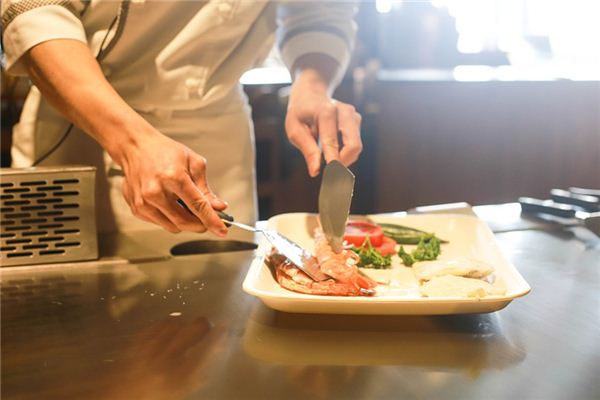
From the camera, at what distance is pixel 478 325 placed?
85cm

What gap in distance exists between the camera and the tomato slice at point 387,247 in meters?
1.17

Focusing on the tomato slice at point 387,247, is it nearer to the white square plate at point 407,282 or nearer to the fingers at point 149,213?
the white square plate at point 407,282

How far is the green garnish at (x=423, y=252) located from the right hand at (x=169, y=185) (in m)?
0.34

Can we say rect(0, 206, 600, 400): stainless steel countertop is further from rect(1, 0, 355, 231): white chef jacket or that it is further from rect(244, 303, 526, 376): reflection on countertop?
rect(1, 0, 355, 231): white chef jacket

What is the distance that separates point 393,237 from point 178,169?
49cm

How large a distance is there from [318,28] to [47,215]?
0.79 metres

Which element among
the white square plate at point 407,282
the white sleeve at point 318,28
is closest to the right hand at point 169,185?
the white square plate at point 407,282

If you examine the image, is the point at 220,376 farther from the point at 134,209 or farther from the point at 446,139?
the point at 446,139

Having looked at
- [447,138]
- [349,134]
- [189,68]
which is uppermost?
[189,68]

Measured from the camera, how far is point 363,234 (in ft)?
3.99

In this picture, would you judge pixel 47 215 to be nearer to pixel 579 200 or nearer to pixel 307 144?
pixel 307 144

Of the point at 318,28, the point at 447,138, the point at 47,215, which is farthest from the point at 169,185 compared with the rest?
the point at 447,138

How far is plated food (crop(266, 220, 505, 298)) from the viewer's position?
34.8 inches

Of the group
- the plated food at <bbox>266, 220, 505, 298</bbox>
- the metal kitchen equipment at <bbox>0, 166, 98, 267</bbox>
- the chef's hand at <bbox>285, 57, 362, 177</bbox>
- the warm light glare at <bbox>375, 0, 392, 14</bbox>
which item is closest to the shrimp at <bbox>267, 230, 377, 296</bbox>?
the plated food at <bbox>266, 220, 505, 298</bbox>
